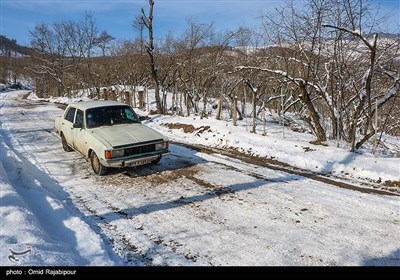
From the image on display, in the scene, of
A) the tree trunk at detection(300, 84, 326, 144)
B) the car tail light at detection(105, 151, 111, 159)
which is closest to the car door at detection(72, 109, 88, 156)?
the car tail light at detection(105, 151, 111, 159)

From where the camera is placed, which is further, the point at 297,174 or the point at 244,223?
the point at 297,174

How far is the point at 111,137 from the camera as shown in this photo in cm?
720

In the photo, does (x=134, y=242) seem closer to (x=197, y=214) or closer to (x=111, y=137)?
(x=197, y=214)

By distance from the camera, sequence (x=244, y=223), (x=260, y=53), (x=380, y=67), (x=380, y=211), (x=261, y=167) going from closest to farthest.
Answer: (x=244, y=223), (x=380, y=211), (x=261, y=167), (x=380, y=67), (x=260, y=53)

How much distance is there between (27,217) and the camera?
4301mm

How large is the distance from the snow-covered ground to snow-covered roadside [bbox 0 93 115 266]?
0.04 feet

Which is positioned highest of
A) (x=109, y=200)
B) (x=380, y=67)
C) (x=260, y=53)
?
(x=260, y=53)

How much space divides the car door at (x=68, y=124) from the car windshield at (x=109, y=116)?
111cm

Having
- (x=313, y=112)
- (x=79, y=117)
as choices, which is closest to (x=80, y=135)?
(x=79, y=117)

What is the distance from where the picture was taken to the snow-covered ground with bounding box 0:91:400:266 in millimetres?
3758

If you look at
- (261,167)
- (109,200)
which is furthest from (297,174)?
(109,200)

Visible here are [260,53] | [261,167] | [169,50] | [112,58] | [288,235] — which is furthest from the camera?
[112,58]

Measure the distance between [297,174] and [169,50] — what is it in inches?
706
